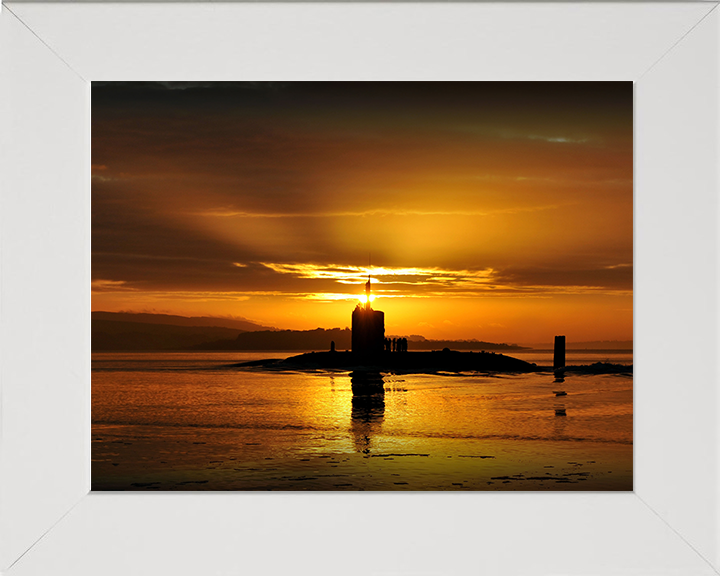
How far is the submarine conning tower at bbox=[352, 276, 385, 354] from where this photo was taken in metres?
14.4

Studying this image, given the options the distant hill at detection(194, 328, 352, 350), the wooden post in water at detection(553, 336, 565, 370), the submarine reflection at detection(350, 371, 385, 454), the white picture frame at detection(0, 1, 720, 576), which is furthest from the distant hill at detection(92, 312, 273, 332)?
the white picture frame at detection(0, 1, 720, 576)

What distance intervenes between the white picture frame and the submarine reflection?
6.45 meters

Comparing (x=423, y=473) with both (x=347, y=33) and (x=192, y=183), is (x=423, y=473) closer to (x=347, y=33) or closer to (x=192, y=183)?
(x=347, y=33)

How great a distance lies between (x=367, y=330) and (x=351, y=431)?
4.56 metres

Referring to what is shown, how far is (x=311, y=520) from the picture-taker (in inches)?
108

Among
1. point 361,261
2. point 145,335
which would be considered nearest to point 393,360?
point 361,261

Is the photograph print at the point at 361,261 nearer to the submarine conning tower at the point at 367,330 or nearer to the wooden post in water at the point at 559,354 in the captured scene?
the submarine conning tower at the point at 367,330

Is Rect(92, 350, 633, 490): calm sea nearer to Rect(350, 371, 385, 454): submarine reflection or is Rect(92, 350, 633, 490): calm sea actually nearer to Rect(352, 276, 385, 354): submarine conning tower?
Rect(350, 371, 385, 454): submarine reflection

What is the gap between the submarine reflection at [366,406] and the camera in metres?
10.2

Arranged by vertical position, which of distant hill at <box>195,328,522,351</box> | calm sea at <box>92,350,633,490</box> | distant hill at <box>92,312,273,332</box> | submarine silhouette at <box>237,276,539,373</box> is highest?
distant hill at <box>92,312,273,332</box>

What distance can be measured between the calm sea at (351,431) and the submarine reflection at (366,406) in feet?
0.16

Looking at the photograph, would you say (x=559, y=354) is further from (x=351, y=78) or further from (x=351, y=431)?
(x=351, y=78)

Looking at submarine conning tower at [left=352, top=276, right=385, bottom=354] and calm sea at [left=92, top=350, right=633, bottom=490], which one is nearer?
calm sea at [left=92, top=350, right=633, bottom=490]
